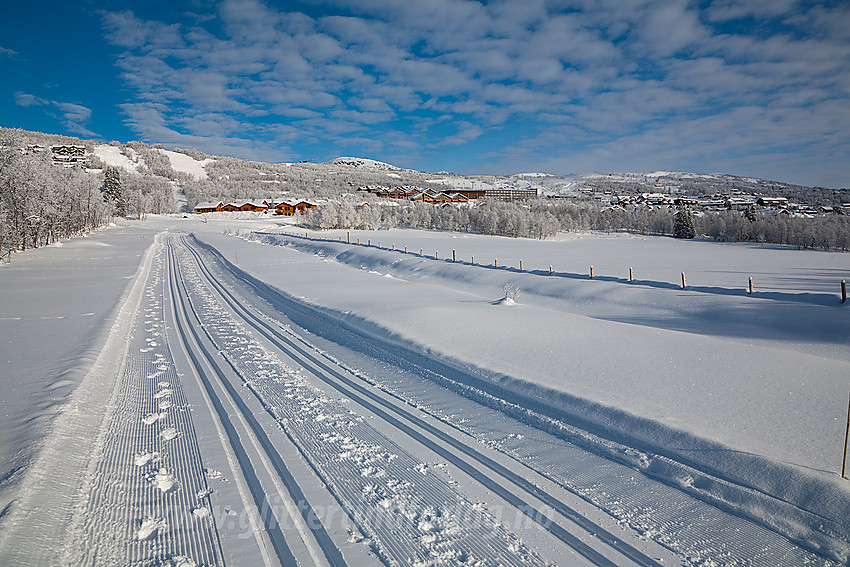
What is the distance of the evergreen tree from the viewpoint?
80.5 meters

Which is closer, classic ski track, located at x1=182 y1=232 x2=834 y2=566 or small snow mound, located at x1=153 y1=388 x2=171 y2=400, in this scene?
classic ski track, located at x1=182 y1=232 x2=834 y2=566

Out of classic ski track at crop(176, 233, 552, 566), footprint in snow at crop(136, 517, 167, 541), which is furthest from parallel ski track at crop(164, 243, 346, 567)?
footprint in snow at crop(136, 517, 167, 541)

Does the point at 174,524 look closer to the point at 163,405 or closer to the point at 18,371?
the point at 163,405

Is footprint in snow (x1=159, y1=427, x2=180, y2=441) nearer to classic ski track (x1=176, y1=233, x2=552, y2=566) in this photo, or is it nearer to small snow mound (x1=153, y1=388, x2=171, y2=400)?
small snow mound (x1=153, y1=388, x2=171, y2=400)

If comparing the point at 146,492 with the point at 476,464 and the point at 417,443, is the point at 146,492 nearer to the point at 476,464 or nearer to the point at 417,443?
the point at 417,443

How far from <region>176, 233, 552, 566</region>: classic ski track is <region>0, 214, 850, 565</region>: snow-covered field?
2 centimetres

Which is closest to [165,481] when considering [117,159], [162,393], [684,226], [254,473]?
[254,473]

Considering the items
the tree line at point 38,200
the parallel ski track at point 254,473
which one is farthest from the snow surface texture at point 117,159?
the parallel ski track at point 254,473

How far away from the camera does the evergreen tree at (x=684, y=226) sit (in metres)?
80.5

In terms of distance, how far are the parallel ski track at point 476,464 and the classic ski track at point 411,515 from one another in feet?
0.66

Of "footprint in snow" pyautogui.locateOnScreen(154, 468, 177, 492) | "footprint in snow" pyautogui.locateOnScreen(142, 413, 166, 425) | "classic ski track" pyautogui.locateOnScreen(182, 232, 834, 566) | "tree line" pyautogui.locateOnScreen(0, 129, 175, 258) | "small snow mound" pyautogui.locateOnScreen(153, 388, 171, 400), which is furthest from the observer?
"tree line" pyautogui.locateOnScreen(0, 129, 175, 258)

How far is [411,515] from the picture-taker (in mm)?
4121

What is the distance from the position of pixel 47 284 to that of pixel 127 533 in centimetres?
2050

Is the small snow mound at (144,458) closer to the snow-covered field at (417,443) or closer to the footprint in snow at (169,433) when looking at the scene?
the snow-covered field at (417,443)
